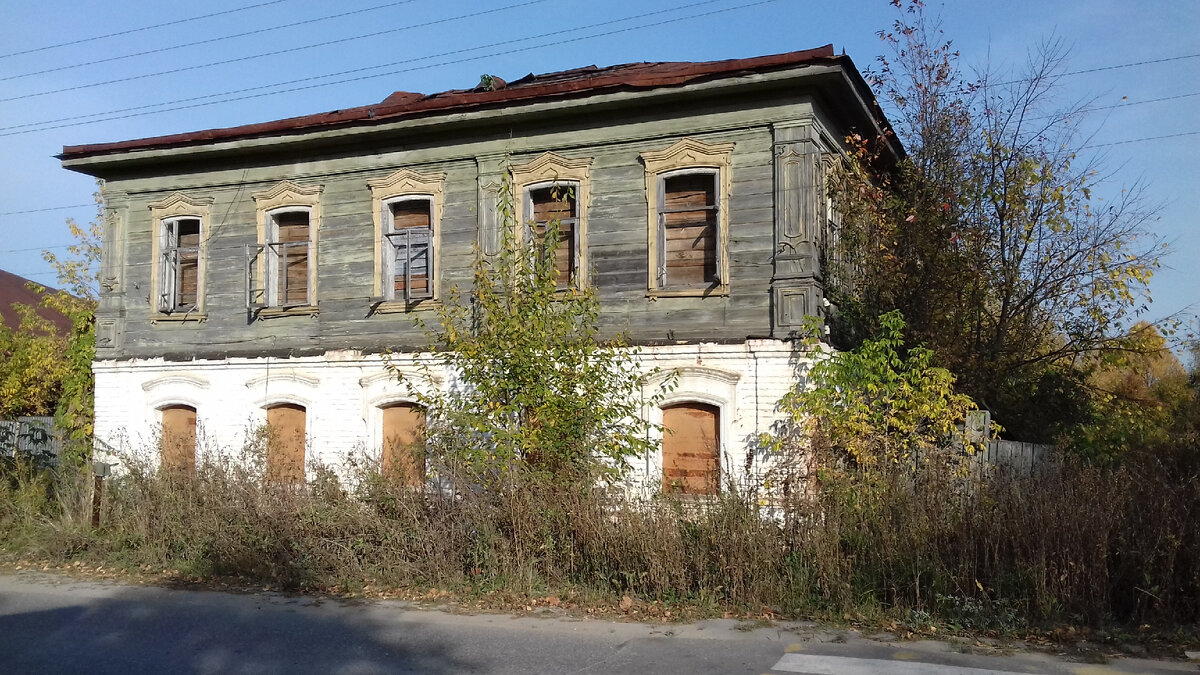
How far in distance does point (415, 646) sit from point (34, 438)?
539 inches

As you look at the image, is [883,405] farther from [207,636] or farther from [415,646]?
[207,636]

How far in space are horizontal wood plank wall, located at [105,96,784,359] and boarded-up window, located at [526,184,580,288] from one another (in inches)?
11.9

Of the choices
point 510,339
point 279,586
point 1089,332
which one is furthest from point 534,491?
point 1089,332

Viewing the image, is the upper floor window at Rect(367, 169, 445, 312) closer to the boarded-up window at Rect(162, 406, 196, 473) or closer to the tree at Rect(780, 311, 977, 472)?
the boarded-up window at Rect(162, 406, 196, 473)

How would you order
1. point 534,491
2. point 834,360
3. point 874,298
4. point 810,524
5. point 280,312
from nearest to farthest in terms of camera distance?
point 810,524
point 534,491
point 834,360
point 874,298
point 280,312

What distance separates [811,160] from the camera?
12.9 m

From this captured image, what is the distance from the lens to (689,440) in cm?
1321

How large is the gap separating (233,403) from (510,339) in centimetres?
741

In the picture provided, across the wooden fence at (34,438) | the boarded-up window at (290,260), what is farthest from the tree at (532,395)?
the wooden fence at (34,438)

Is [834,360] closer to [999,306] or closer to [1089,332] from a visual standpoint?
[999,306]

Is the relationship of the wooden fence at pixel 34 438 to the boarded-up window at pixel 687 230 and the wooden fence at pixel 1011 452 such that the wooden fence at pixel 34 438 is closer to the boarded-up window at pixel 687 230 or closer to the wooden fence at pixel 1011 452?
the boarded-up window at pixel 687 230

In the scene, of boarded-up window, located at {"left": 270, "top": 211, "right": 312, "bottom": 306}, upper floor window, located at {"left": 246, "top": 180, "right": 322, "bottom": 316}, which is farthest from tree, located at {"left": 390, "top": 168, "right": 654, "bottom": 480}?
boarded-up window, located at {"left": 270, "top": 211, "right": 312, "bottom": 306}

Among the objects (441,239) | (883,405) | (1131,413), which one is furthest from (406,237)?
(1131,413)

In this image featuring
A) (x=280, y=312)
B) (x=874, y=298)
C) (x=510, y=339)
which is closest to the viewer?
(x=510, y=339)
